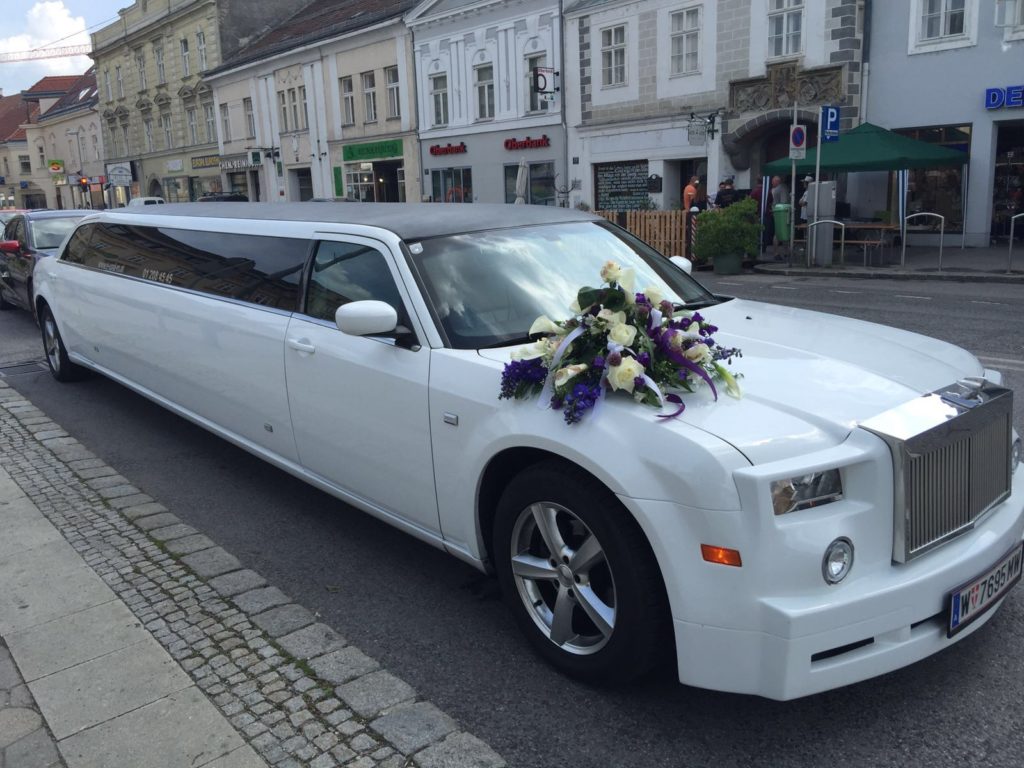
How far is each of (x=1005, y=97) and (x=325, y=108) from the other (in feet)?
93.4

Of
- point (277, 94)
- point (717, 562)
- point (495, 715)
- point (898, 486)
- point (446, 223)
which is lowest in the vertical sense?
point (495, 715)

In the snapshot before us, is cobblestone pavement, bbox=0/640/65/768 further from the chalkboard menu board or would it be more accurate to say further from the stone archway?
the chalkboard menu board

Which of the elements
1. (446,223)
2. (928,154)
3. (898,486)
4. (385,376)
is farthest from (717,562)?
(928,154)

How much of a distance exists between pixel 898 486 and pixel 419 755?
1743mm

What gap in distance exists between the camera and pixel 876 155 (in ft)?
58.6

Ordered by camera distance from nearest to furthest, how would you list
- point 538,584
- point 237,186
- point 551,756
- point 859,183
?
point 551,756 → point 538,584 → point 859,183 → point 237,186

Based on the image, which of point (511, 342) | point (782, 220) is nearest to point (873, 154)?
point (782, 220)

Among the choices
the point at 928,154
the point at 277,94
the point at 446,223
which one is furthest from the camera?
the point at 277,94

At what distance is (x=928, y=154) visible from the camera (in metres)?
18.2

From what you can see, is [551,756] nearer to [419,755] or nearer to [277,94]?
[419,755]

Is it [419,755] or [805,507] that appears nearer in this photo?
[805,507]

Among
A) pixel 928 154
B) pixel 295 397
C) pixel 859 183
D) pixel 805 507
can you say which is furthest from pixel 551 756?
pixel 859 183

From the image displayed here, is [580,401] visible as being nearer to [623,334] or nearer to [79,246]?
[623,334]

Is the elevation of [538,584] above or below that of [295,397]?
below
